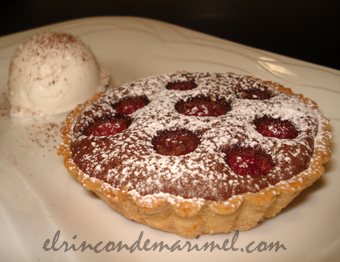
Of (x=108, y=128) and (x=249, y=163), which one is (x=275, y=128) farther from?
(x=108, y=128)

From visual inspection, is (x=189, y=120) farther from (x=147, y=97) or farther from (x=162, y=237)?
(x=162, y=237)

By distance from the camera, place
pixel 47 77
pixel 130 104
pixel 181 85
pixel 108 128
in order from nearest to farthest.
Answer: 1. pixel 108 128
2. pixel 130 104
3. pixel 181 85
4. pixel 47 77

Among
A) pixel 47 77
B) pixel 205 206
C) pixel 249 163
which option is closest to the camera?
pixel 205 206

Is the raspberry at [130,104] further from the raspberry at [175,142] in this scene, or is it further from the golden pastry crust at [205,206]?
the golden pastry crust at [205,206]

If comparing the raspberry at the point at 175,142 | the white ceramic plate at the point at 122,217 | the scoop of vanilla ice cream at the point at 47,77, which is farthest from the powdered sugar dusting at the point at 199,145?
the scoop of vanilla ice cream at the point at 47,77

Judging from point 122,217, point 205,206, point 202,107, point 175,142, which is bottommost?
point 122,217

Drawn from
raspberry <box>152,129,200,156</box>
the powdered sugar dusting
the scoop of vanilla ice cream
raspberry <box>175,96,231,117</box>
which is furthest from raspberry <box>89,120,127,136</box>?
the scoop of vanilla ice cream

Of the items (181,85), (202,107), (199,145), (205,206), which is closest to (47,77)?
(181,85)

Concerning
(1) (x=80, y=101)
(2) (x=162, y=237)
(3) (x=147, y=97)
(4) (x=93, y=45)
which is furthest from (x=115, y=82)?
(2) (x=162, y=237)
